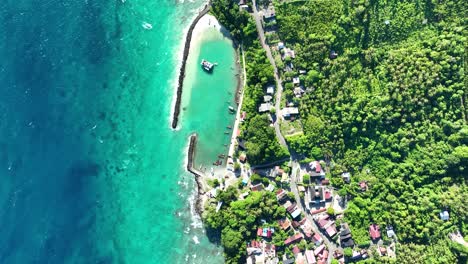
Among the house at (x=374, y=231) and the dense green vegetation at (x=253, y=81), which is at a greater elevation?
the dense green vegetation at (x=253, y=81)

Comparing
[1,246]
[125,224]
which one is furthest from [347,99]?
[1,246]

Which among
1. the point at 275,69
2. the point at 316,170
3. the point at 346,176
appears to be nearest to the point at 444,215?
the point at 346,176

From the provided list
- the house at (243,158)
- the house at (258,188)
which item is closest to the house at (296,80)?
the house at (243,158)

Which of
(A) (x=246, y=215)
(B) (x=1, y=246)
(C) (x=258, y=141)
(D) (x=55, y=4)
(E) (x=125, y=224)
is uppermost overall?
(D) (x=55, y=4)

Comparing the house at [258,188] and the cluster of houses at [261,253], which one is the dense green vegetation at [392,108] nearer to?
the house at [258,188]

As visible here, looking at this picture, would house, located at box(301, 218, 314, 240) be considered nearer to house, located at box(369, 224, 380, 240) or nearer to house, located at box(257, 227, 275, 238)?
house, located at box(257, 227, 275, 238)

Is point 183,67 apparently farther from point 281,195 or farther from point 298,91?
point 281,195

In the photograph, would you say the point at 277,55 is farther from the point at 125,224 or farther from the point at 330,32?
the point at 125,224
